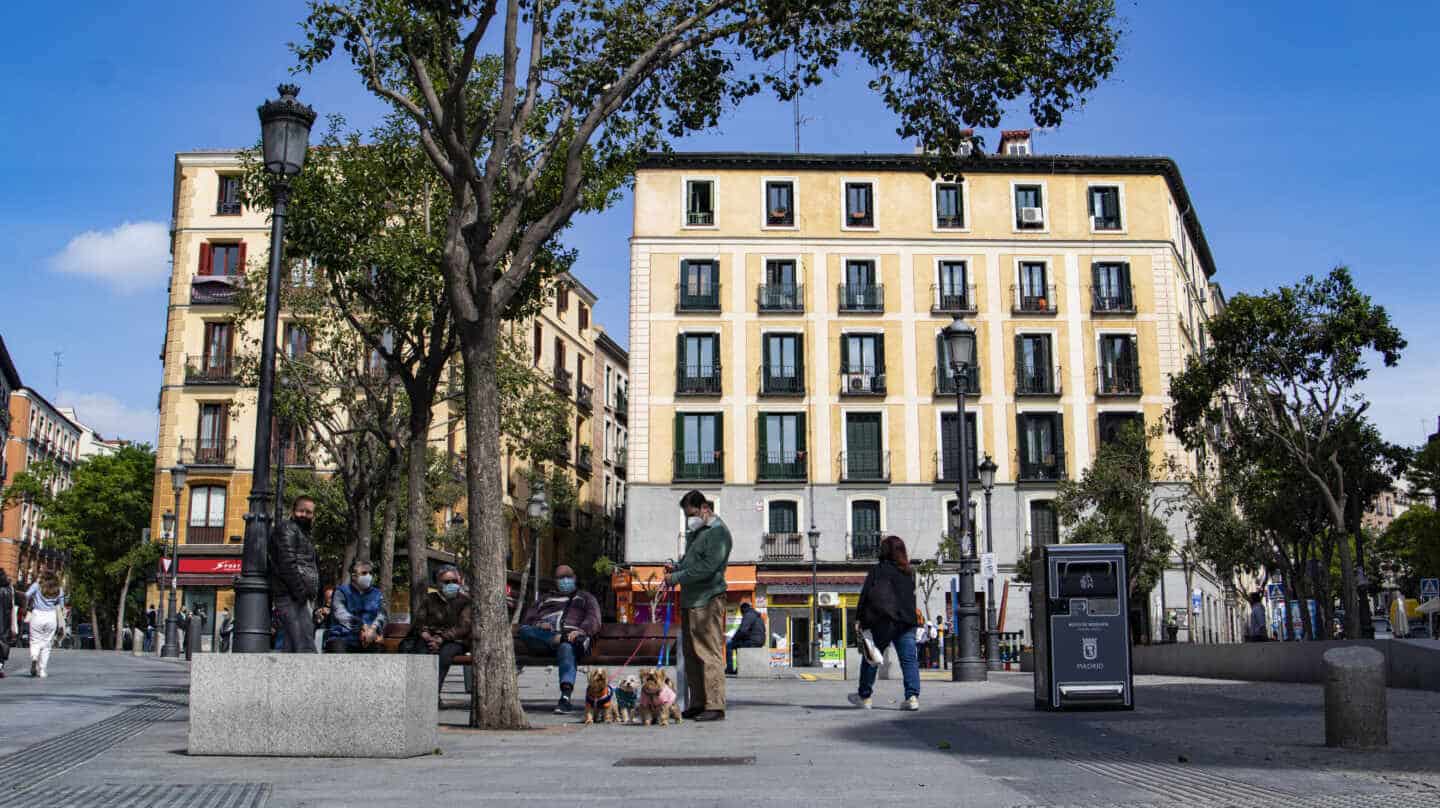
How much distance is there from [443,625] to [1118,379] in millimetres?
39759

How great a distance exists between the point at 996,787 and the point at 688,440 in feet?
138

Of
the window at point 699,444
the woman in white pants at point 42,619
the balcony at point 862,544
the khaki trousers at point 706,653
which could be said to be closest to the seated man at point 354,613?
the khaki trousers at point 706,653

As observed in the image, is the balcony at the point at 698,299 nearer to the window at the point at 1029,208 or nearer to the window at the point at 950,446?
the window at the point at 950,446

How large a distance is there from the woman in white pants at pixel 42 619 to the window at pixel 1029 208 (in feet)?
120

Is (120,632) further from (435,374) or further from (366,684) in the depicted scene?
(366,684)

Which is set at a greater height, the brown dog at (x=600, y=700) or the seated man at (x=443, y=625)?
the seated man at (x=443, y=625)

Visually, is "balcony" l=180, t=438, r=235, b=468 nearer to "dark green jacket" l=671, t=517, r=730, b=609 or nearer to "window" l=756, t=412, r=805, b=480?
"window" l=756, t=412, r=805, b=480

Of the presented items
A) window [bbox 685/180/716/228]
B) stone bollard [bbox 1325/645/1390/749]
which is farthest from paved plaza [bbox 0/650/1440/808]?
window [bbox 685/180/716/228]

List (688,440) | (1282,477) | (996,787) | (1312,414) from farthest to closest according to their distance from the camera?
(688,440) → (1282,477) → (1312,414) → (996,787)

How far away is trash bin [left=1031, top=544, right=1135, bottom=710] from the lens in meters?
12.8

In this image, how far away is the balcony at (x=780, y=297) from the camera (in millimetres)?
49344


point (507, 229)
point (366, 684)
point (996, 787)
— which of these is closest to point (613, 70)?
point (507, 229)

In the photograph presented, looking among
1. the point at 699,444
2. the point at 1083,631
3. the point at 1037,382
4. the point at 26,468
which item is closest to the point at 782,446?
the point at 699,444

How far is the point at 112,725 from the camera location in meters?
10.9
